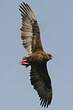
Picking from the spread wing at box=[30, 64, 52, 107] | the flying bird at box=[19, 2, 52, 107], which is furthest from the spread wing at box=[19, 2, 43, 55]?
the spread wing at box=[30, 64, 52, 107]

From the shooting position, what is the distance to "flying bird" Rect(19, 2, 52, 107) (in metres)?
24.4

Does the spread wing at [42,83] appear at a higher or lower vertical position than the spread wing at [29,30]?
lower

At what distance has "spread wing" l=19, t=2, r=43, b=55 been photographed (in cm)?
2498

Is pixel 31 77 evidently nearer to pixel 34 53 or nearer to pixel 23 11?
pixel 34 53

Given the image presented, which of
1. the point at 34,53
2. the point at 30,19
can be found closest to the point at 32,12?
the point at 30,19

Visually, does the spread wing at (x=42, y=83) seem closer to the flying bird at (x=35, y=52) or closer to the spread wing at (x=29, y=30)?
the flying bird at (x=35, y=52)

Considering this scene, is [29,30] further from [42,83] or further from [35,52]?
[42,83]

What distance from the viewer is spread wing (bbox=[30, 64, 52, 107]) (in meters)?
24.7

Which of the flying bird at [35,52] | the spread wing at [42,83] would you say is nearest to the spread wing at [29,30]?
the flying bird at [35,52]

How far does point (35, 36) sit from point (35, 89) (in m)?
2.34

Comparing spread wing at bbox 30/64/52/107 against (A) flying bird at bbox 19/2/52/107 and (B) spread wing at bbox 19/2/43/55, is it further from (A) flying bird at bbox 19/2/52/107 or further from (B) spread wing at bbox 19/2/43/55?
(B) spread wing at bbox 19/2/43/55

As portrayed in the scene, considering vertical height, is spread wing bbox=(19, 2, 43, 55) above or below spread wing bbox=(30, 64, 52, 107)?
above

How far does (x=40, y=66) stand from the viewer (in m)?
24.5

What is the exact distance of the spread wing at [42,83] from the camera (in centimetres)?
2472
